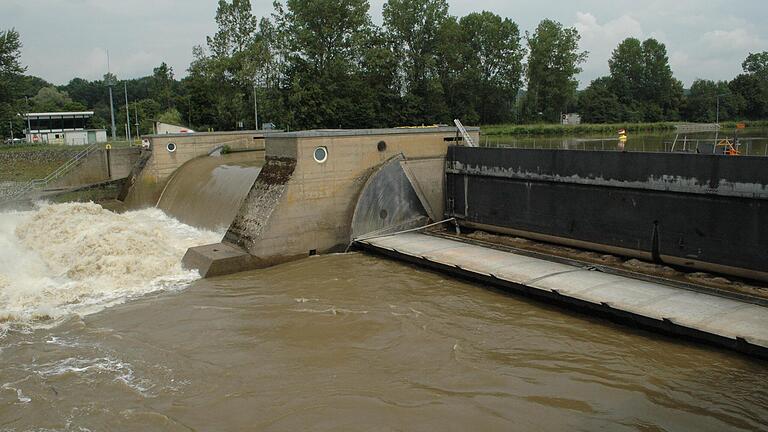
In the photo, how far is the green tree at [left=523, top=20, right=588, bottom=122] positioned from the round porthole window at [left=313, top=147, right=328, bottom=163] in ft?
163

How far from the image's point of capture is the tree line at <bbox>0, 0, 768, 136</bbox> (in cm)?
4769

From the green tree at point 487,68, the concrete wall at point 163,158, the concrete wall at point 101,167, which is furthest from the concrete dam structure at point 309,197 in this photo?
the green tree at point 487,68

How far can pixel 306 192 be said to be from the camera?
1577 cm

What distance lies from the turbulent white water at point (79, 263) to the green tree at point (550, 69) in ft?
163

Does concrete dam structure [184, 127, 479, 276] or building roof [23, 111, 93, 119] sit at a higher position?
building roof [23, 111, 93, 119]

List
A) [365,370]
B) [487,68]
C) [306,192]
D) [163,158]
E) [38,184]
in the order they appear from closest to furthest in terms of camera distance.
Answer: [365,370], [306,192], [163,158], [38,184], [487,68]

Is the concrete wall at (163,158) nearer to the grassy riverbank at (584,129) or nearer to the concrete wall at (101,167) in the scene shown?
the concrete wall at (101,167)

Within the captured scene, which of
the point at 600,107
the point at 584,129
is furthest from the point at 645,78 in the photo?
the point at 584,129

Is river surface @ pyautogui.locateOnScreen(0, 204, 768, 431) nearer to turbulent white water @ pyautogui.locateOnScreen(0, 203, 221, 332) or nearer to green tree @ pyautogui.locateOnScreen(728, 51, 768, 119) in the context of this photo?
turbulent white water @ pyautogui.locateOnScreen(0, 203, 221, 332)

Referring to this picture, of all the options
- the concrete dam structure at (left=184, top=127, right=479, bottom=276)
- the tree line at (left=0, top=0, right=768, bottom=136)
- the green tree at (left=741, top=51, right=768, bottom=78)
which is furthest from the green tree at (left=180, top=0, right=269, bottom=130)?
the green tree at (left=741, top=51, right=768, bottom=78)

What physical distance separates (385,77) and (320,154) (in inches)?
1566

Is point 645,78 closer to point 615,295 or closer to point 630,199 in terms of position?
point 630,199

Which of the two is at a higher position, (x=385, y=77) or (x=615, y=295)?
(x=385, y=77)

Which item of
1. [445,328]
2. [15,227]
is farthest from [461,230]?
[15,227]
